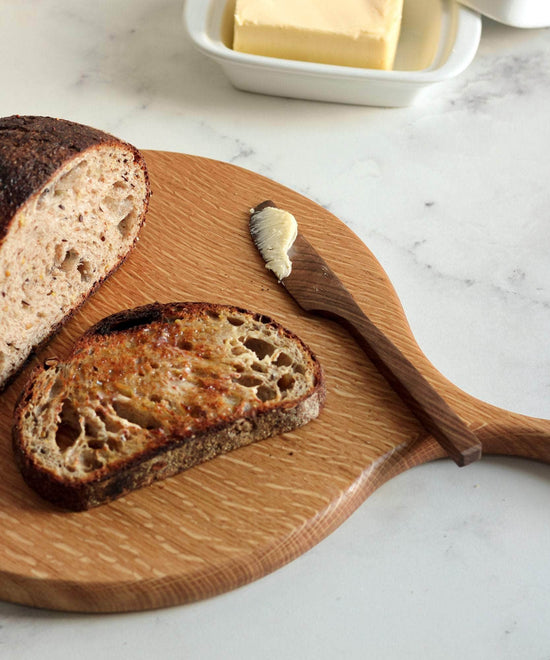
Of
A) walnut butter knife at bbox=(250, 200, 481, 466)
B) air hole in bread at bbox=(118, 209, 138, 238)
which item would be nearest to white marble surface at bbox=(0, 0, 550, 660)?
walnut butter knife at bbox=(250, 200, 481, 466)

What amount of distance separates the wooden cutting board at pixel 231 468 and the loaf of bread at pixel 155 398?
0.07 meters

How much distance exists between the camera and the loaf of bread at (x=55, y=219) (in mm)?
2623

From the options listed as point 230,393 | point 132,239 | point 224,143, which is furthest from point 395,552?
point 224,143

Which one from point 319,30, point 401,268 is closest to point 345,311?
point 401,268

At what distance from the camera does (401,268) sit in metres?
3.30

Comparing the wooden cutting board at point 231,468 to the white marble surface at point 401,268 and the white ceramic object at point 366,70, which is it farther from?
the white ceramic object at point 366,70

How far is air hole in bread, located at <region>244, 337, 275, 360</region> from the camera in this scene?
2676 millimetres

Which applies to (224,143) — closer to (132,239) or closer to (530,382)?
(132,239)

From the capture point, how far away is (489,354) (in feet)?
9.84

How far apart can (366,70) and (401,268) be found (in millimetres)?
868

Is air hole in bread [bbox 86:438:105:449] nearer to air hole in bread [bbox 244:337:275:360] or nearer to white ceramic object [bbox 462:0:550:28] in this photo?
air hole in bread [bbox 244:337:275:360]

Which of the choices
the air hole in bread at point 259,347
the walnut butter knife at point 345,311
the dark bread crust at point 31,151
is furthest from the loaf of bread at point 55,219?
the air hole in bread at point 259,347

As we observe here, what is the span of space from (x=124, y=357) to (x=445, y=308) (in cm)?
120

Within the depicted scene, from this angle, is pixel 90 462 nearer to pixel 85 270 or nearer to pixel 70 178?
pixel 85 270
